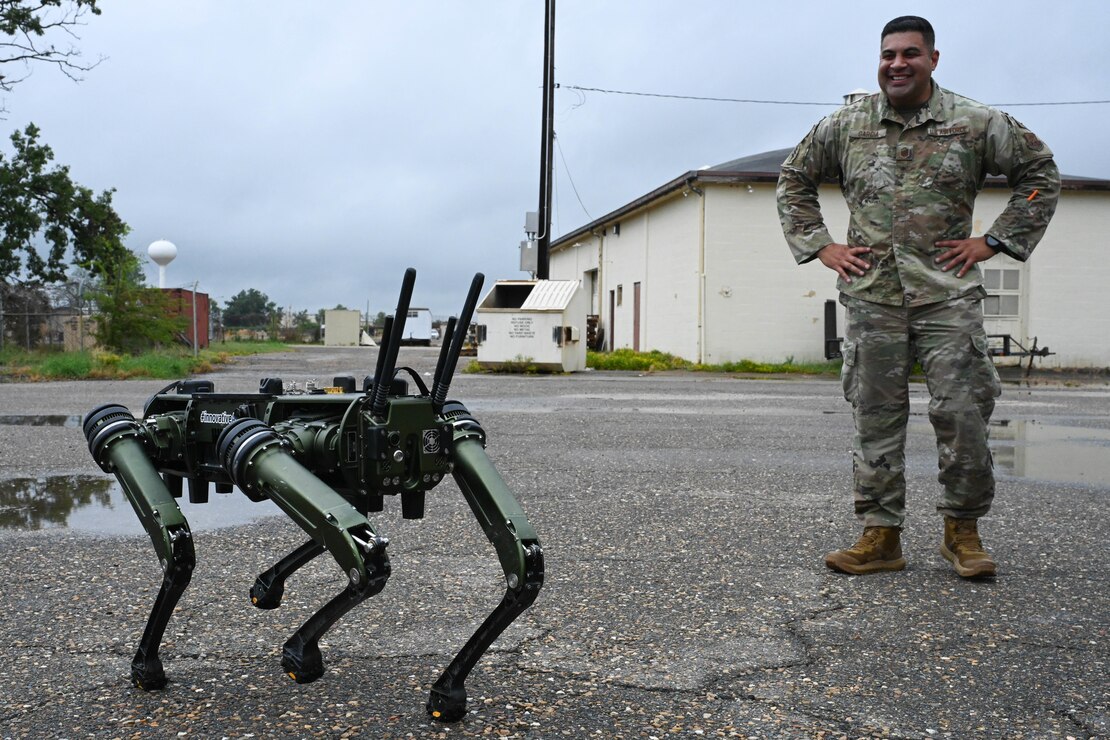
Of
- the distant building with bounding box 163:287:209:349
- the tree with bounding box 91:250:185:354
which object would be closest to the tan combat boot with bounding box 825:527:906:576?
the tree with bounding box 91:250:185:354

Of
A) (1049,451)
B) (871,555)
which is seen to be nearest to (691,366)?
(1049,451)

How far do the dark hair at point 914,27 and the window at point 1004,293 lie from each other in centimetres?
2257

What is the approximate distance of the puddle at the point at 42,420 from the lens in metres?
10.1

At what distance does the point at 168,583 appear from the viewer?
7.98ft

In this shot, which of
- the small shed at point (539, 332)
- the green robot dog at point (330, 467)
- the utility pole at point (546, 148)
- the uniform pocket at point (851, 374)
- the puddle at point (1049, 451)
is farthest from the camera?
the utility pole at point (546, 148)

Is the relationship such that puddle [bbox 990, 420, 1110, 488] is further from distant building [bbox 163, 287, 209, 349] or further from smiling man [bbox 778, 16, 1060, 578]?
distant building [bbox 163, 287, 209, 349]

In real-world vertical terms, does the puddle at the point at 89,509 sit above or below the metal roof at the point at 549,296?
below

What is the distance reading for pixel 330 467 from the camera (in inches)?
94.7

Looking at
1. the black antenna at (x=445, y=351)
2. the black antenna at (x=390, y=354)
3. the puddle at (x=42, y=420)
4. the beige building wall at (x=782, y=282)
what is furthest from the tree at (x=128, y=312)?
the black antenna at (x=390, y=354)

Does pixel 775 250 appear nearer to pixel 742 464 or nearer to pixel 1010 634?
pixel 742 464

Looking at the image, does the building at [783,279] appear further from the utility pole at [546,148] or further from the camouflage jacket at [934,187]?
the camouflage jacket at [934,187]

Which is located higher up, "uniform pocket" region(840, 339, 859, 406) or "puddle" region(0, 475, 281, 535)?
"uniform pocket" region(840, 339, 859, 406)

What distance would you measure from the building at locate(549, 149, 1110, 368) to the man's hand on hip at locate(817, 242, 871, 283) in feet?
63.5

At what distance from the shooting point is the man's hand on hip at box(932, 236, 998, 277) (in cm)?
405
